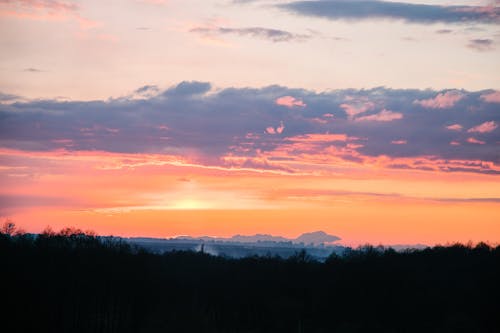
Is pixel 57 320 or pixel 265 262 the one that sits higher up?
pixel 265 262

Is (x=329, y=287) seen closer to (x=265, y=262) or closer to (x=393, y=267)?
(x=393, y=267)

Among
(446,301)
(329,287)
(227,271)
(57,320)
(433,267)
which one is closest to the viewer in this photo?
(57,320)

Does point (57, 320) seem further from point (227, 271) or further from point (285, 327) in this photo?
point (227, 271)

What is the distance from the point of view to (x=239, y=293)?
10525 cm

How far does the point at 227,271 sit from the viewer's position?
119 metres

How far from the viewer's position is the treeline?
287 feet

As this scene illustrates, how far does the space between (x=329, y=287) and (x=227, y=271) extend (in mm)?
22439

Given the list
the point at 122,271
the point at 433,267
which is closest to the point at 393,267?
the point at 433,267

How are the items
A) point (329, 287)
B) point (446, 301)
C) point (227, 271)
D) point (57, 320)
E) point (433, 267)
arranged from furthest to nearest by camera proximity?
point (227, 271) < point (433, 267) < point (329, 287) < point (446, 301) < point (57, 320)

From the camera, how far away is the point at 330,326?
91.1 meters

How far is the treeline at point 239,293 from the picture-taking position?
287ft

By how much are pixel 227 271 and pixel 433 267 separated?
29.1 metres

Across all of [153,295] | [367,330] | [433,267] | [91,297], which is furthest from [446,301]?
[91,297]

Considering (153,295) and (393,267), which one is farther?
(393,267)
